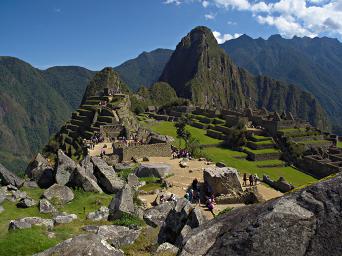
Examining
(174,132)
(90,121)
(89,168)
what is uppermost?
(90,121)

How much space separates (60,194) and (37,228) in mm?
5086

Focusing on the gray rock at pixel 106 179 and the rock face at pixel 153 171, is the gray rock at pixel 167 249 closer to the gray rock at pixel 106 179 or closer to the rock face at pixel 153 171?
the gray rock at pixel 106 179

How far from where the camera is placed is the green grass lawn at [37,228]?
967 centimetres

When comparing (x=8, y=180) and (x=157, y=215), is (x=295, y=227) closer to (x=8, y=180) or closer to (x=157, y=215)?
(x=157, y=215)

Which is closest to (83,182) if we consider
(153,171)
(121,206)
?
(121,206)

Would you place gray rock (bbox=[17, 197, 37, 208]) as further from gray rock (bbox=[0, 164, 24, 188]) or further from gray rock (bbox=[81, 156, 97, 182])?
gray rock (bbox=[81, 156, 97, 182])

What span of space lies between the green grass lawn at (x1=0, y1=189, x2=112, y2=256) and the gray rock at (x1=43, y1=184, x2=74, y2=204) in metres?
0.28

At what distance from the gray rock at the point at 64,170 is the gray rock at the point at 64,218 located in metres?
4.38

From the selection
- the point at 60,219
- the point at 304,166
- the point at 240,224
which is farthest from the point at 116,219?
the point at 304,166

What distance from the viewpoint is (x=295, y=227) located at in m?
4.46

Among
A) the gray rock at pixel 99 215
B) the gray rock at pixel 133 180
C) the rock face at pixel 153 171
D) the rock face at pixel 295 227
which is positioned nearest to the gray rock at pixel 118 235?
the gray rock at pixel 99 215

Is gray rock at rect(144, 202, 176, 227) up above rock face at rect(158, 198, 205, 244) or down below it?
below

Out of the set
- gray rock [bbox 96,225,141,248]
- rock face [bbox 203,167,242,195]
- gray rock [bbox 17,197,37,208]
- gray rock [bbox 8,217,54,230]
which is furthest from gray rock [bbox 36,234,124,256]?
rock face [bbox 203,167,242,195]

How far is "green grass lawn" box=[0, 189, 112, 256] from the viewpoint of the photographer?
9672 millimetres
